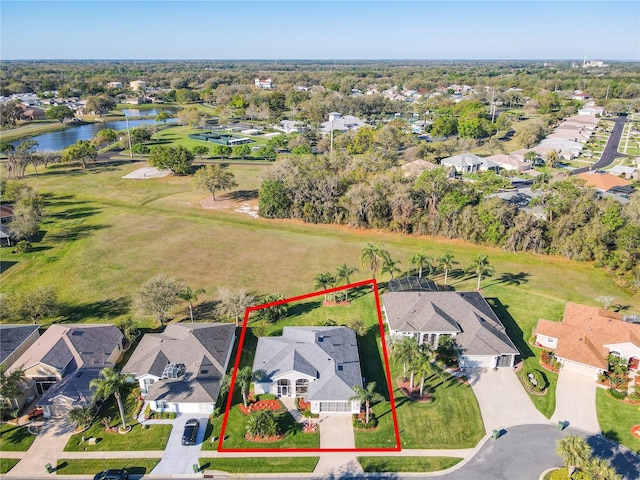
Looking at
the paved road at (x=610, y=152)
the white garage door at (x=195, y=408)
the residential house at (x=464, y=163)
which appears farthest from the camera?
the paved road at (x=610, y=152)

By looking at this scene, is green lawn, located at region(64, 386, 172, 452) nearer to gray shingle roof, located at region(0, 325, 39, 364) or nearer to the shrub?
gray shingle roof, located at region(0, 325, 39, 364)

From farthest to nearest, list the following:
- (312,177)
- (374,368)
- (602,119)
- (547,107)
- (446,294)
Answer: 1. (547,107)
2. (602,119)
3. (312,177)
4. (446,294)
5. (374,368)

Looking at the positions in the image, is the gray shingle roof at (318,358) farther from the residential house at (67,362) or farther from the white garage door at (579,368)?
the white garage door at (579,368)

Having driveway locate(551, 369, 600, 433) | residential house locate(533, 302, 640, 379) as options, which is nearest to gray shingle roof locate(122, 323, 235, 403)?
driveway locate(551, 369, 600, 433)

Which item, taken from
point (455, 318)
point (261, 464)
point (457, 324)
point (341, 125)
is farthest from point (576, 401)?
point (341, 125)

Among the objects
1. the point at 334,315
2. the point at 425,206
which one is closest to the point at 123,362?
the point at 334,315

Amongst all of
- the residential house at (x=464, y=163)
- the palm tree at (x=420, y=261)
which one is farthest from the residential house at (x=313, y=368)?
the residential house at (x=464, y=163)

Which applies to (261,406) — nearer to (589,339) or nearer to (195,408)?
(195,408)

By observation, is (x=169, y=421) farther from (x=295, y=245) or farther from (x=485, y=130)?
(x=485, y=130)
